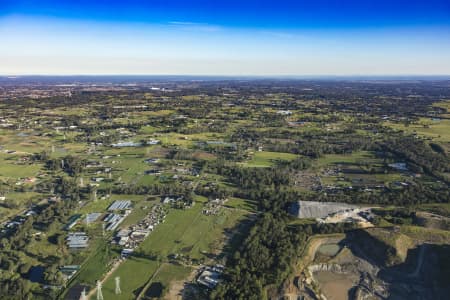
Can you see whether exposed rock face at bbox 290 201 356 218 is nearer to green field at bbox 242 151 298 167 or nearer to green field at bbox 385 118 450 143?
green field at bbox 242 151 298 167

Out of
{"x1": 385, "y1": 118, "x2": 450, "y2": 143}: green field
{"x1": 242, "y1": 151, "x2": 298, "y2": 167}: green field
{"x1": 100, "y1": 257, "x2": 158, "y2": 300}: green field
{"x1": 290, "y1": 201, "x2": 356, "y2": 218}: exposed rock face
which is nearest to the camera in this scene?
{"x1": 100, "y1": 257, "x2": 158, "y2": 300}: green field

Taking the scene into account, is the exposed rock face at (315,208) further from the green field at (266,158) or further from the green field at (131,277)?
the green field at (266,158)

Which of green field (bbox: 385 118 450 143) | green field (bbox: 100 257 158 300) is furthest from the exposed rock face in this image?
green field (bbox: 385 118 450 143)

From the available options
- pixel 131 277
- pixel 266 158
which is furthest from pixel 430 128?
pixel 131 277

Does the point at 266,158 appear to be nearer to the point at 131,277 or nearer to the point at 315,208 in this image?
the point at 315,208

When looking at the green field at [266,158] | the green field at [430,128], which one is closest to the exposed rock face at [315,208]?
the green field at [266,158]

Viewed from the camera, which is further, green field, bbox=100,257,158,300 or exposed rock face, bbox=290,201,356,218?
exposed rock face, bbox=290,201,356,218

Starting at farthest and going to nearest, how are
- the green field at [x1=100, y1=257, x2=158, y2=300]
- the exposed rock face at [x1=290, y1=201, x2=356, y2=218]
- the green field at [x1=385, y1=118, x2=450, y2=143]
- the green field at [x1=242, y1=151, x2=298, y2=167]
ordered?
1. the green field at [x1=385, y1=118, x2=450, y2=143]
2. the green field at [x1=242, y1=151, x2=298, y2=167]
3. the exposed rock face at [x1=290, y1=201, x2=356, y2=218]
4. the green field at [x1=100, y1=257, x2=158, y2=300]

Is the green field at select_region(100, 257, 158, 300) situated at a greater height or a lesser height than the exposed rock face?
lesser

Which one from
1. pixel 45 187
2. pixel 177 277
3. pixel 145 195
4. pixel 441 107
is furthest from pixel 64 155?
pixel 441 107
